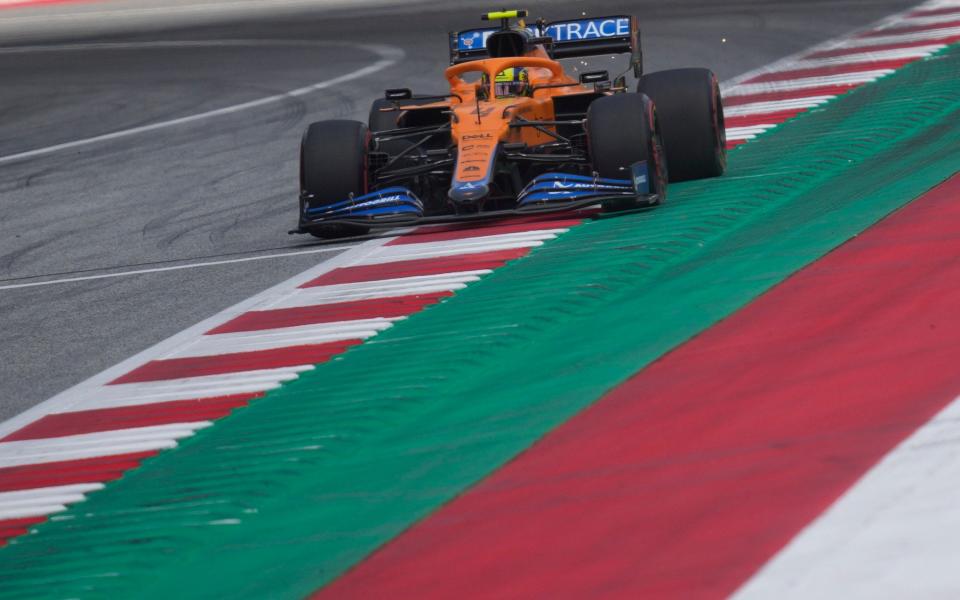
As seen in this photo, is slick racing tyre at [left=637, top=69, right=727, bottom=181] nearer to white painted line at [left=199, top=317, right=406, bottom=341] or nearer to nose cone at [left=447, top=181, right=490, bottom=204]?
nose cone at [left=447, top=181, right=490, bottom=204]

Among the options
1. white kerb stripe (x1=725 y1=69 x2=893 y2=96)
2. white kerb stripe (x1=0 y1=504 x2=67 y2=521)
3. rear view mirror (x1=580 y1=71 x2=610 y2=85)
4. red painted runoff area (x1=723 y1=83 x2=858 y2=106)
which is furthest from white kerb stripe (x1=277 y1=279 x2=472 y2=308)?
white kerb stripe (x1=725 y1=69 x2=893 y2=96)

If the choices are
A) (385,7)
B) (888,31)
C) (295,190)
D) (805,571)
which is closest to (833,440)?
(805,571)

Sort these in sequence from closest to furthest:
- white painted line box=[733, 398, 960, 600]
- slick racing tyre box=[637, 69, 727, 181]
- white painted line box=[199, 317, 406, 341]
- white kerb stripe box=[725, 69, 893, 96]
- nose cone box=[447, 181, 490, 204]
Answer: white painted line box=[733, 398, 960, 600]
white painted line box=[199, 317, 406, 341]
nose cone box=[447, 181, 490, 204]
slick racing tyre box=[637, 69, 727, 181]
white kerb stripe box=[725, 69, 893, 96]

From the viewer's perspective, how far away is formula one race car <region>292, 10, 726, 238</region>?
9.78m

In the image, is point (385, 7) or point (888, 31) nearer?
point (888, 31)

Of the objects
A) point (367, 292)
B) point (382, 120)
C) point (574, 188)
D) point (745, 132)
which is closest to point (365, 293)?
point (367, 292)

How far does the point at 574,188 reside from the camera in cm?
973

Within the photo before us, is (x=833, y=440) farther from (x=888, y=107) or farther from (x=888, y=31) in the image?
(x=888, y=31)

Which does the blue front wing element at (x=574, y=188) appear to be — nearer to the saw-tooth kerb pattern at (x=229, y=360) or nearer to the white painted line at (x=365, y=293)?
the saw-tooth kerb pattern at (x=229, y=360)

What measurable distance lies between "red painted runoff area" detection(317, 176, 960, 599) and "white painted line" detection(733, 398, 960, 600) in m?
0.07

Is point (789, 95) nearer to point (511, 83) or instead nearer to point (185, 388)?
point (511, 83)

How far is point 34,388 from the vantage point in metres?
7.71

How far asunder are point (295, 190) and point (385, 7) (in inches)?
915

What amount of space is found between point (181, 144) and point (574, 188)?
749 cm
